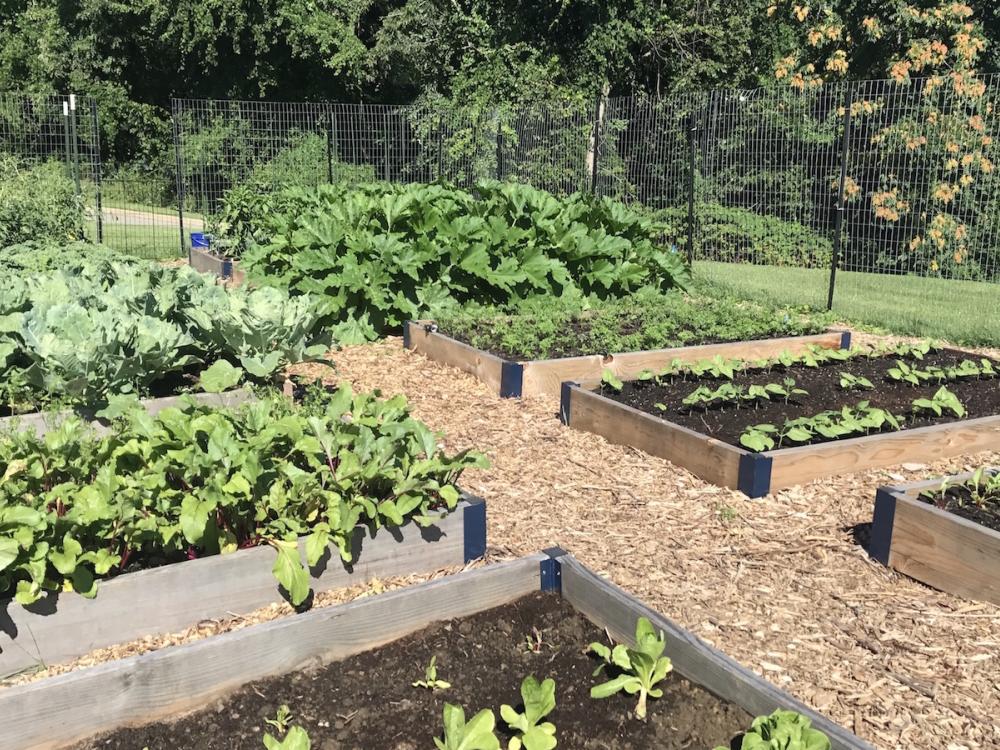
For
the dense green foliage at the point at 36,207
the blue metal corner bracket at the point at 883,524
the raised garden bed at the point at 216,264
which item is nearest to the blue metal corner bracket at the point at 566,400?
the blue metal corner bracket at the point at 883,524

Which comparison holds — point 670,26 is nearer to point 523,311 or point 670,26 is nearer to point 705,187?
point 705,187

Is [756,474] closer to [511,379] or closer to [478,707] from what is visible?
[511,379]

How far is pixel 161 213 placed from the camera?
22.4 metres

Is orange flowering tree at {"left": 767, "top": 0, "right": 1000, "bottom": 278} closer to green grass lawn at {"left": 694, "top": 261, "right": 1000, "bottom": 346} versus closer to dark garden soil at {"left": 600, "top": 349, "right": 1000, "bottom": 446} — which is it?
green grass lawn at {"left": 694, "top": 261, "right": 1000, "bottom": 346}

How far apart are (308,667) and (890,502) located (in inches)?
95.6

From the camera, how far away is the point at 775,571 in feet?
12.3

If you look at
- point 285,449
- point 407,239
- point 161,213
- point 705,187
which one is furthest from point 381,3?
point 285,449

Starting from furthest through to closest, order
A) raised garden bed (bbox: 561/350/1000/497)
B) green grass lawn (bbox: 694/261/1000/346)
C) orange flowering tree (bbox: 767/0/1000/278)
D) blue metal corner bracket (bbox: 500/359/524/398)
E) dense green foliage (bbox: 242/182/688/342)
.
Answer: orange flowering tree (bbox: 767/0/1000/278)
green grass lawn (bbox: 694/261/1000/346)
dense green foliage (bbox: 242/182/688/342)
blue metal corner bracket (bbox: 500/359/524/398)
raised garden bed (bbox: 561/350/1000/497)

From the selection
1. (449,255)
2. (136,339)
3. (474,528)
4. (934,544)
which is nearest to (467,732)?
(474,528)

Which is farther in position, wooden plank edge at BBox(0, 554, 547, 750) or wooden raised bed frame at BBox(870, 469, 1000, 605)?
wooden raised bed frame at BBox(870, 469, 1000, 605)

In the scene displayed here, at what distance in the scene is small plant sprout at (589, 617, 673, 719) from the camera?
8.21ft

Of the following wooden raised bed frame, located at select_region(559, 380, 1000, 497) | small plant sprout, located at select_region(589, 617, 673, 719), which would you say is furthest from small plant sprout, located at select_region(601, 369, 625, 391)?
small plant sprout, located at select_region(589, 617, 673, 719)

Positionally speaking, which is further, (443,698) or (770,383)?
(770,383)

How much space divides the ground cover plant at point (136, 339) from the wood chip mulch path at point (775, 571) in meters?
1.17
